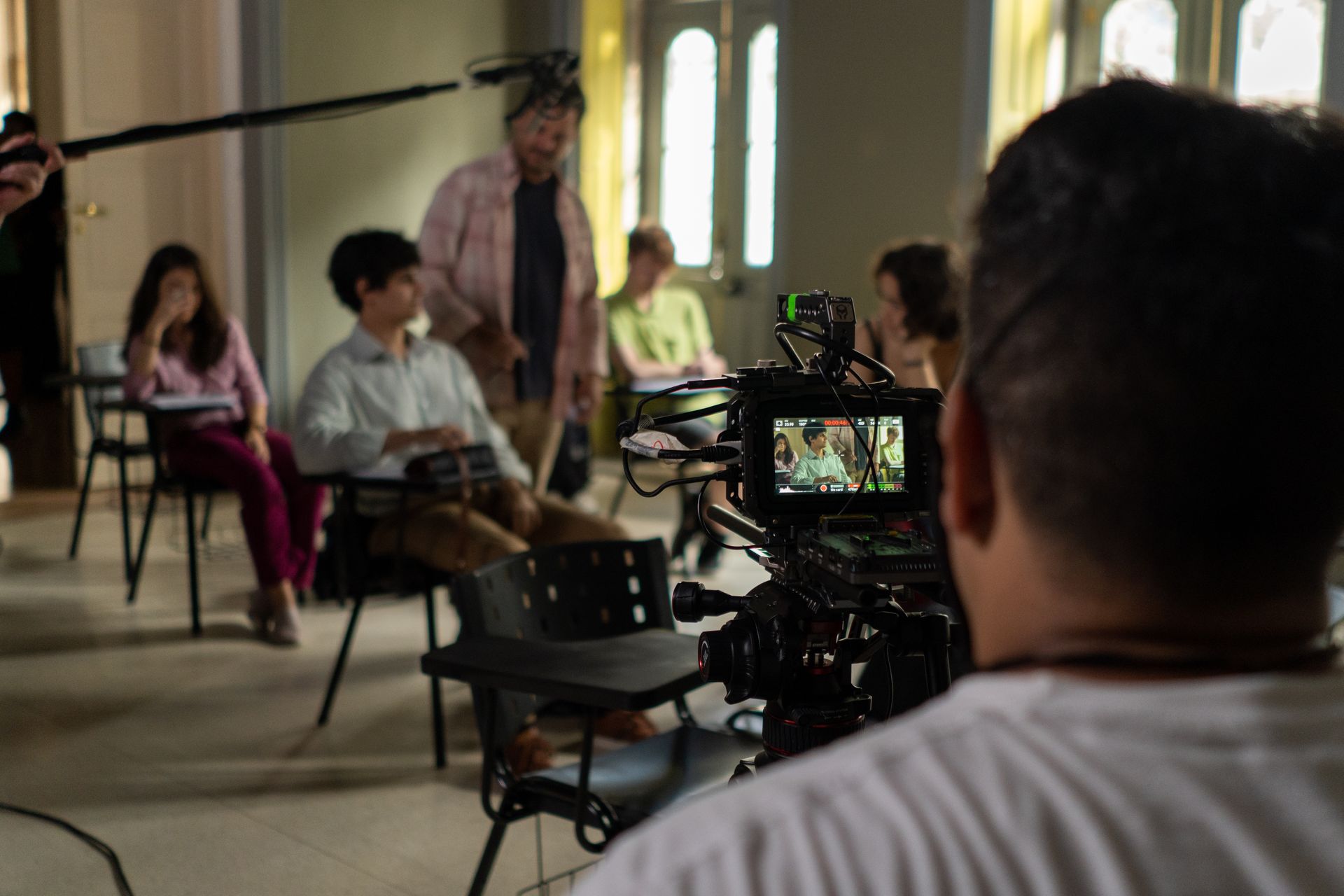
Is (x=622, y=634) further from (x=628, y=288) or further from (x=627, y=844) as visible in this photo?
(x=628, y=288)

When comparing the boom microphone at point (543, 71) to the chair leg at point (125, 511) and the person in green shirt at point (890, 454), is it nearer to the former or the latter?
the chair leg at point (125, 511)

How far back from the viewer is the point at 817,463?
123cm

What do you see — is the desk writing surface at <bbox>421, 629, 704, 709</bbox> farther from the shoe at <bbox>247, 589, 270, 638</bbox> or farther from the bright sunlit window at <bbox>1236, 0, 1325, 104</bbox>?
the bright sunlit window at <bbox>1236, 0, 1325, 104</bbox>

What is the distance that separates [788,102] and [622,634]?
4.42 m

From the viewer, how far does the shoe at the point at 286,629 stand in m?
3.72

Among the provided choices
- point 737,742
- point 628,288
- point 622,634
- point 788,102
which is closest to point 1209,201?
point 737,742

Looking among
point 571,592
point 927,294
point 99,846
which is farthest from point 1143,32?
point 99,846

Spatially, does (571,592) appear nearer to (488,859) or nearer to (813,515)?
(488,859)

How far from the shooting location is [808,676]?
1.16 meters

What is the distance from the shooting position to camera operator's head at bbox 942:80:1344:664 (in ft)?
1.58

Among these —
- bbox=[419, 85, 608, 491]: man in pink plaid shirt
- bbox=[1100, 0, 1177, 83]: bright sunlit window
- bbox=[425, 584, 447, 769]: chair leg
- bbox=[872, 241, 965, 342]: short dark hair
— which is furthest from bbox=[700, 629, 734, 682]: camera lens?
bbox=[1100, 0, 1177, 83]: bright sunlit window

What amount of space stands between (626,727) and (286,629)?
1345mm

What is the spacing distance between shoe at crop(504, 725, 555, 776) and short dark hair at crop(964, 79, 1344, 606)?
2.22 meters

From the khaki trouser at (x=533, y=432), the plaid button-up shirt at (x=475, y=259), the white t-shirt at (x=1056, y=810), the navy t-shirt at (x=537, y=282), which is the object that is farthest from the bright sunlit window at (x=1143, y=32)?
Answer: the white t-shirt at (x=1056, y=810)
